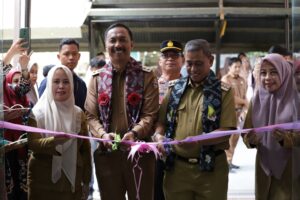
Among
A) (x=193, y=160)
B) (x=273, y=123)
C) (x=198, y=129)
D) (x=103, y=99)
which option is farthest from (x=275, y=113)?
(x=103, y=99)

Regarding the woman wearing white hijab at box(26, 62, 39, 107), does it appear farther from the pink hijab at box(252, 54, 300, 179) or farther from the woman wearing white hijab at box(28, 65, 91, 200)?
the pink hijab at box(252, 54, 300, 179)

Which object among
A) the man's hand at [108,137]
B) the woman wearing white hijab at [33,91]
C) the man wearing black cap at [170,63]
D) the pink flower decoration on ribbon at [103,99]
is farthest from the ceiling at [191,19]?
the man's hand at [108,137]

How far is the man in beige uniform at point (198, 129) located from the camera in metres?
2.83

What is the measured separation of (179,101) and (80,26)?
4297mm

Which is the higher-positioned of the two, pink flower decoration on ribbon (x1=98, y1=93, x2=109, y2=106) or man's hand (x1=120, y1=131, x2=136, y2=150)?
pink flower decoration on ribbon (x1=98, y1=93, x2=109, y2=106)

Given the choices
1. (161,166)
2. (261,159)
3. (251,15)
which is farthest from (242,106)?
(261,159)

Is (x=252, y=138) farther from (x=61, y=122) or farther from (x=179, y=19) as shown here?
(x=179, y=19)

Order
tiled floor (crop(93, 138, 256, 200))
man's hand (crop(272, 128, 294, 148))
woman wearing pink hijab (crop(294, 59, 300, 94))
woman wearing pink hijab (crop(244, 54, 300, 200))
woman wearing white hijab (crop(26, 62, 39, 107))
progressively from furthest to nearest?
tiled floor (crop(93, 138, 256, 200)) < woman wearing white hijab (crop(26, 62, 39, 107)) < woman wearing pink hijab (crop(244, 54, 300, 200)) < man's hand (crop(272, 128, 294, 148)) < woman wearing pink hijab (crop(294, 59, 300, 94))

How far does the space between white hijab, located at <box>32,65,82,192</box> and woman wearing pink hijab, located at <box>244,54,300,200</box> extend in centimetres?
117

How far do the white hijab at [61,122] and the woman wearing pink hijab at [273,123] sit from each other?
3.82ft

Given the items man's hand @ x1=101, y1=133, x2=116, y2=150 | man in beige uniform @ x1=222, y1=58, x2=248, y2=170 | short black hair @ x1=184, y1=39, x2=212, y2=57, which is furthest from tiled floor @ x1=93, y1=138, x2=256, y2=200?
short black hair @ x1=184, y1=39, x2=212, y2=57

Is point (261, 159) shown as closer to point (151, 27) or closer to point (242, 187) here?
point (242, 187)

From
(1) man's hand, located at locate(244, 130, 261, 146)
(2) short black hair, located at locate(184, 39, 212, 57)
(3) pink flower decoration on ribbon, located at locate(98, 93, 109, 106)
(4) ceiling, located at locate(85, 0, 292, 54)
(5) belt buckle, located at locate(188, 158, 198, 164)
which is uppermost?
(4) ceiling, located at locate(85, 0, 292, 54)

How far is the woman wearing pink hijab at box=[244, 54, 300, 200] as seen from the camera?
2807 millimetres
